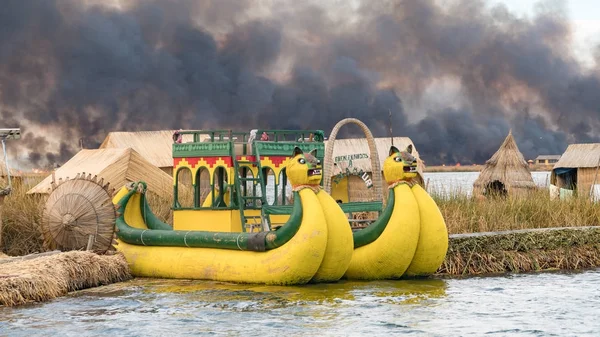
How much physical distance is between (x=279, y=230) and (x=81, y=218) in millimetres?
3794

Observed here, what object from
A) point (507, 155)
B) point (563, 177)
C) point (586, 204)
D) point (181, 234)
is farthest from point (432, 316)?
point (563, 177)

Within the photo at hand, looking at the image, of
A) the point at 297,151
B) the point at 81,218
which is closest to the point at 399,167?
the point at 297,151

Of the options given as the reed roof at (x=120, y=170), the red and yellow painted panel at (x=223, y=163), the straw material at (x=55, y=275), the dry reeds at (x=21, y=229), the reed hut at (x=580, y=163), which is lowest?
the straw material at (x=55, y=275)

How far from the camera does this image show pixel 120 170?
23953mm

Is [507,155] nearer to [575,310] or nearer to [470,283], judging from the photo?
[470,283]

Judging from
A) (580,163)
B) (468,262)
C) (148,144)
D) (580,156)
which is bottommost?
(468,262)

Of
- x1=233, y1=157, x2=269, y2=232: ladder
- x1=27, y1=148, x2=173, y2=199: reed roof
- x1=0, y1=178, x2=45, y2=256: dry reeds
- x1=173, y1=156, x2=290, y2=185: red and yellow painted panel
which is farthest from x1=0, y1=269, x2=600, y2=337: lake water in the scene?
x1=27, y1=148, x2=173, y2=199: reed roof

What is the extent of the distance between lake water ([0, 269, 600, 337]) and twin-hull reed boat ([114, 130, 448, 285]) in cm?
27

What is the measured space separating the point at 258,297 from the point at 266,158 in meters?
3.48

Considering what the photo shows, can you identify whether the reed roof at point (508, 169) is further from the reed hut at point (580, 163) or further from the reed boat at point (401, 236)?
the reed boat at point (401, 236)

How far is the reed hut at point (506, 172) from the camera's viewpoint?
3195 cm

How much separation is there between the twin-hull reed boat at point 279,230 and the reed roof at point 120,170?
6.35m

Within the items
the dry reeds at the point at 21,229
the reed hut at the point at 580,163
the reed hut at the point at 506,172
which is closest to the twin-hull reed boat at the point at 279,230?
the dry reeds at the point at 21,229

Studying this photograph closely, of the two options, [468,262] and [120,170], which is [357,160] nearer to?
[120,170]
